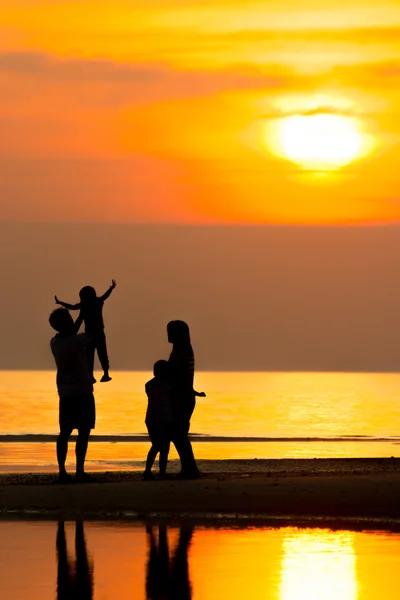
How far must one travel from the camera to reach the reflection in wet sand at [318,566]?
1118cm

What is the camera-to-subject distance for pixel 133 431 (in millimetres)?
50094

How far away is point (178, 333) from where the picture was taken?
19516mm

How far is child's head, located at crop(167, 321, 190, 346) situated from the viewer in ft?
64.0

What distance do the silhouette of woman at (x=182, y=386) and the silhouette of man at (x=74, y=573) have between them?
5695 millimetres

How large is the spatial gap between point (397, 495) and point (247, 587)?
616 centimetres

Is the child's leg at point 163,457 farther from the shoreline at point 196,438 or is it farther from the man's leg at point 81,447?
the shoreline at point 196,438

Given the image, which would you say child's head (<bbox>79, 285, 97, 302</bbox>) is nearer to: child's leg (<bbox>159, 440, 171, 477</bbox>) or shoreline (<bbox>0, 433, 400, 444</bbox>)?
child's leg (<bbox>159, 440, 171, 477</bbox>)

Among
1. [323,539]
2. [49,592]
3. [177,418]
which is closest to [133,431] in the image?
[177,418]

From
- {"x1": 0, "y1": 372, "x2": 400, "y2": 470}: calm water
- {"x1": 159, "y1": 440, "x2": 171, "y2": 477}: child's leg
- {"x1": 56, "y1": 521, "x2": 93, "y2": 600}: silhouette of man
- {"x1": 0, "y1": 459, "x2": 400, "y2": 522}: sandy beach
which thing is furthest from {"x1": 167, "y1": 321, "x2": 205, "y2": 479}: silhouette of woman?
{"x1": 0, "y1": 372, "x2": 400, "y2": 470}: calm water

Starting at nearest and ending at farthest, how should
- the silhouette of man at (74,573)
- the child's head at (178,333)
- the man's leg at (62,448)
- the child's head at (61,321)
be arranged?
1. the silhouette of man at (74,573)
2. the child's head at (61,321)
3. the man's leg at (62,448)
4. the child's head at (178,333)

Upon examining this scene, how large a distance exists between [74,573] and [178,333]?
780 centimetres

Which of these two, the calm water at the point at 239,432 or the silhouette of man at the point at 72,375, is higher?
the calm water at the point at 239,432

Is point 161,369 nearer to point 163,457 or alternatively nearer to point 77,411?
point 163,457

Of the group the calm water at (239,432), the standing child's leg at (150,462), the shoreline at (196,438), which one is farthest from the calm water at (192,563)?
the shoreline at (196,438)
